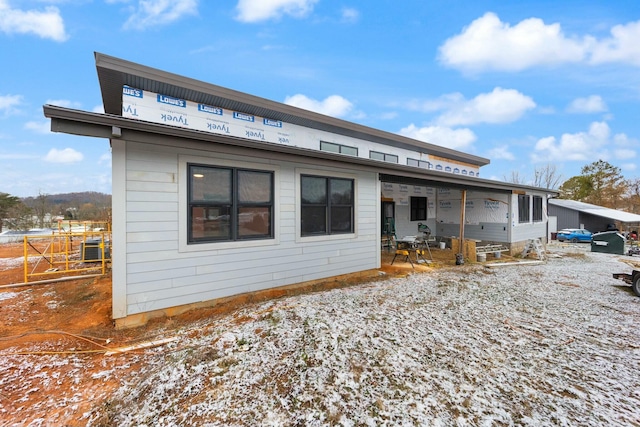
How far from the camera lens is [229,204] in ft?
15.6

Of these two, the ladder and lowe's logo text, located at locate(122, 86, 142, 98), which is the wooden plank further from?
lowe's logo text, located at locate(122, 86, 142, 98)

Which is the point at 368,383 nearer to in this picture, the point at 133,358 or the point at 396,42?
the point at 133,358

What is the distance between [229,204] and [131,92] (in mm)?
5766

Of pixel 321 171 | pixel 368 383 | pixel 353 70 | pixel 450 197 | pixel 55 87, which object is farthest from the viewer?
pixel 353 70

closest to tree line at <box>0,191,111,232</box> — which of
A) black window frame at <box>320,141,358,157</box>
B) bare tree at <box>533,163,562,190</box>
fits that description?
black window frame at <box>320,141,358,157</box>

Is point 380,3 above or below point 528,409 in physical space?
above

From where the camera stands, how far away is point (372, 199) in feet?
23.0

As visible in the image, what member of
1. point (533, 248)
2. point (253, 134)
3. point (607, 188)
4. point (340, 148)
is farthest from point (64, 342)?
point (607, 188)

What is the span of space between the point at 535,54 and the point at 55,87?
2658 cm

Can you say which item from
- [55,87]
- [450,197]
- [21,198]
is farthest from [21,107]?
[450,197]

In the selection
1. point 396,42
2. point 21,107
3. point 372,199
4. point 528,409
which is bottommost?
point 528,409

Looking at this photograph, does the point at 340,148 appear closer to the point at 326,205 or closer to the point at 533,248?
the point at 326,205

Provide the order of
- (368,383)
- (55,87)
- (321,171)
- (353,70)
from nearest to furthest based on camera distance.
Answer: (368,383) → (321,171) → (55,87) → (353,70)

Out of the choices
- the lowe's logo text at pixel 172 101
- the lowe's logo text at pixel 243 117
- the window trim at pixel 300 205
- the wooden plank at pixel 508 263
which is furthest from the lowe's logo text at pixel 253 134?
the wooden plank at pixel 508 263
